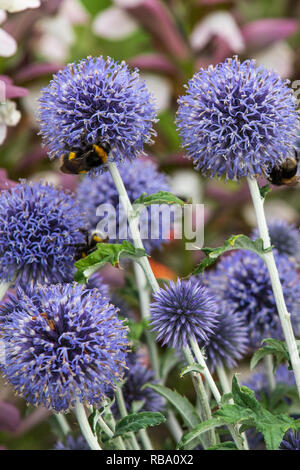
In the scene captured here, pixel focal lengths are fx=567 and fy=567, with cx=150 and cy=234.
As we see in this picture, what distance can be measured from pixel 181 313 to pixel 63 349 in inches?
5.6

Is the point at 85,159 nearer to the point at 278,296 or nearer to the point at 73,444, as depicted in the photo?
the point at 278,296

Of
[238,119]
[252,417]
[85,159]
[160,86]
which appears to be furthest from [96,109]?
[160,86]

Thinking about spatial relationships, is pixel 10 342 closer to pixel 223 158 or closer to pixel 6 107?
pixel 223 158

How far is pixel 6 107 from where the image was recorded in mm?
881

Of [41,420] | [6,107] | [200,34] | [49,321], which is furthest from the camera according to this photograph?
[200,34]

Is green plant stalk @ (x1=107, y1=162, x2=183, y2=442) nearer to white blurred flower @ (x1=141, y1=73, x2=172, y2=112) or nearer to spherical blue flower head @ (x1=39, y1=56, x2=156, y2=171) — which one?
spherical blue flower head @ (x1=39, y1=56, x2=156, y2=171)

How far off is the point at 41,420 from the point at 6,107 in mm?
598

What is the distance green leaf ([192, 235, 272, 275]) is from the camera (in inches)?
23.5

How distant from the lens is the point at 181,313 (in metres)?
0.64

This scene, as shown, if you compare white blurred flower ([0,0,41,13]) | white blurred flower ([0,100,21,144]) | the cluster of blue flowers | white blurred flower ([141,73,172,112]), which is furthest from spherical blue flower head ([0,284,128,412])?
white blurred flower ([141,73,172,112])

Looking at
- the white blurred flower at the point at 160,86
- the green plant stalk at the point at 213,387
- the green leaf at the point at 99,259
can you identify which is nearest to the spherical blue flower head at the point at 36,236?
the green leaf at the point at 99,259

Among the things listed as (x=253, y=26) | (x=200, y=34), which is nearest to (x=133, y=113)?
(x=200, y=34)

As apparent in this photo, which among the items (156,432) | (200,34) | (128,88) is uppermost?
(200,34)

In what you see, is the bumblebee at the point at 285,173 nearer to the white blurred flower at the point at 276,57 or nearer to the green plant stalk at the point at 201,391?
the green plant stalk at the point at 201,391
